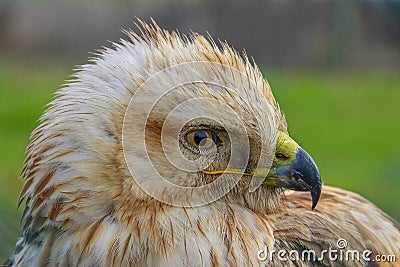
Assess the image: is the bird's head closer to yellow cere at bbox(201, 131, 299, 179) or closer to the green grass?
yellow cere at bbox(201, 131, 299, 179)

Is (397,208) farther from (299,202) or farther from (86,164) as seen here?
(86,164)

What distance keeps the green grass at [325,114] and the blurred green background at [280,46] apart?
47 millimetres

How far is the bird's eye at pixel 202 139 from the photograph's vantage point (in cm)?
346

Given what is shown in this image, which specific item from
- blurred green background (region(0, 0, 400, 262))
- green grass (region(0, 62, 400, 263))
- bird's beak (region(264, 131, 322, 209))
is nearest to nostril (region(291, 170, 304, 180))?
bird's beak (region(264, 131, 322, 209))

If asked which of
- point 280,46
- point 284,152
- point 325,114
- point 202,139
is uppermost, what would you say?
point 280,46

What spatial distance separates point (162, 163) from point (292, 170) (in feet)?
1.92

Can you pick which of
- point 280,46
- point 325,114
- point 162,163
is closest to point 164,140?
point 162,163

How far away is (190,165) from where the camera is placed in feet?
11.4

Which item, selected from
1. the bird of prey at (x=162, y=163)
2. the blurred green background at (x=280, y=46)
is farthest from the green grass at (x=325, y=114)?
the bird of prey at (x=162, y=163)

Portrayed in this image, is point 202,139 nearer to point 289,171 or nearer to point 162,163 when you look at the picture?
point 162,163

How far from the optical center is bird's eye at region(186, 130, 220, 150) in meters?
3.46

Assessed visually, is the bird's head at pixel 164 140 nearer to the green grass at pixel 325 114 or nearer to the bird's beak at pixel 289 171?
the bird's beak at pixel 289 171

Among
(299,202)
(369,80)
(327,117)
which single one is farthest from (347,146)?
(299,202)

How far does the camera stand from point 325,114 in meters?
21.2
